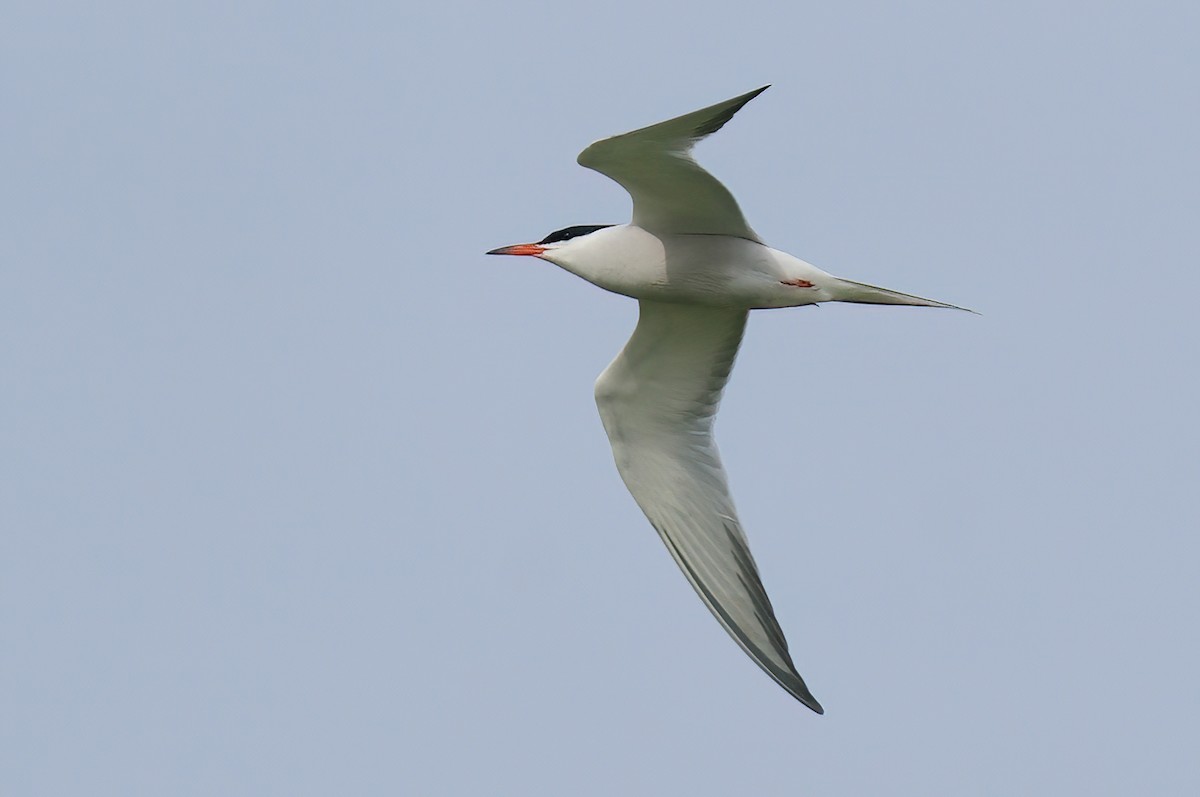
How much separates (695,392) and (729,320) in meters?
0.65

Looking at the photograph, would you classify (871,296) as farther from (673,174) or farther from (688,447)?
(688,447)

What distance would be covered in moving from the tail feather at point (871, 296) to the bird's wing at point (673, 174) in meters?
0.63

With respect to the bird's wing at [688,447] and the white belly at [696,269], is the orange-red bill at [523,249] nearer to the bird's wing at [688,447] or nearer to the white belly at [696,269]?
the white belly at [696,269]

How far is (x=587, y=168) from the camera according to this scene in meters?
9.20

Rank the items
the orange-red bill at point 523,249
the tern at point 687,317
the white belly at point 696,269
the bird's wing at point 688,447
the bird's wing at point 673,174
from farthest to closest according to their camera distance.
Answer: the bird's wing at point 688,447 → the orange-red bill at point 523,249 → the white belly at point 696,269 → the tern at point 687,317 → the bird's wing at point 673,174

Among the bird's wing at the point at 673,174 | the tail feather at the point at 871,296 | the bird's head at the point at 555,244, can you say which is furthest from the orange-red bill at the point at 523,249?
the tail feather at the point at 871,296

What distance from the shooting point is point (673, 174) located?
358 inches

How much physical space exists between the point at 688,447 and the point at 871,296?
2162mm

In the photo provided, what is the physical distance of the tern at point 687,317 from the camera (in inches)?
361

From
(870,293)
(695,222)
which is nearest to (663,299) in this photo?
(695,222)

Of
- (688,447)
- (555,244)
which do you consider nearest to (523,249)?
(555,244)

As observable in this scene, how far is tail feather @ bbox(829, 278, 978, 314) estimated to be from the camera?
930 centimetres

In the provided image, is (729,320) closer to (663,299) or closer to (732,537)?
(663,299)

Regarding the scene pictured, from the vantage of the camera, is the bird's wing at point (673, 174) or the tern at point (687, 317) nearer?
the bird's wing at point (673, 174)
